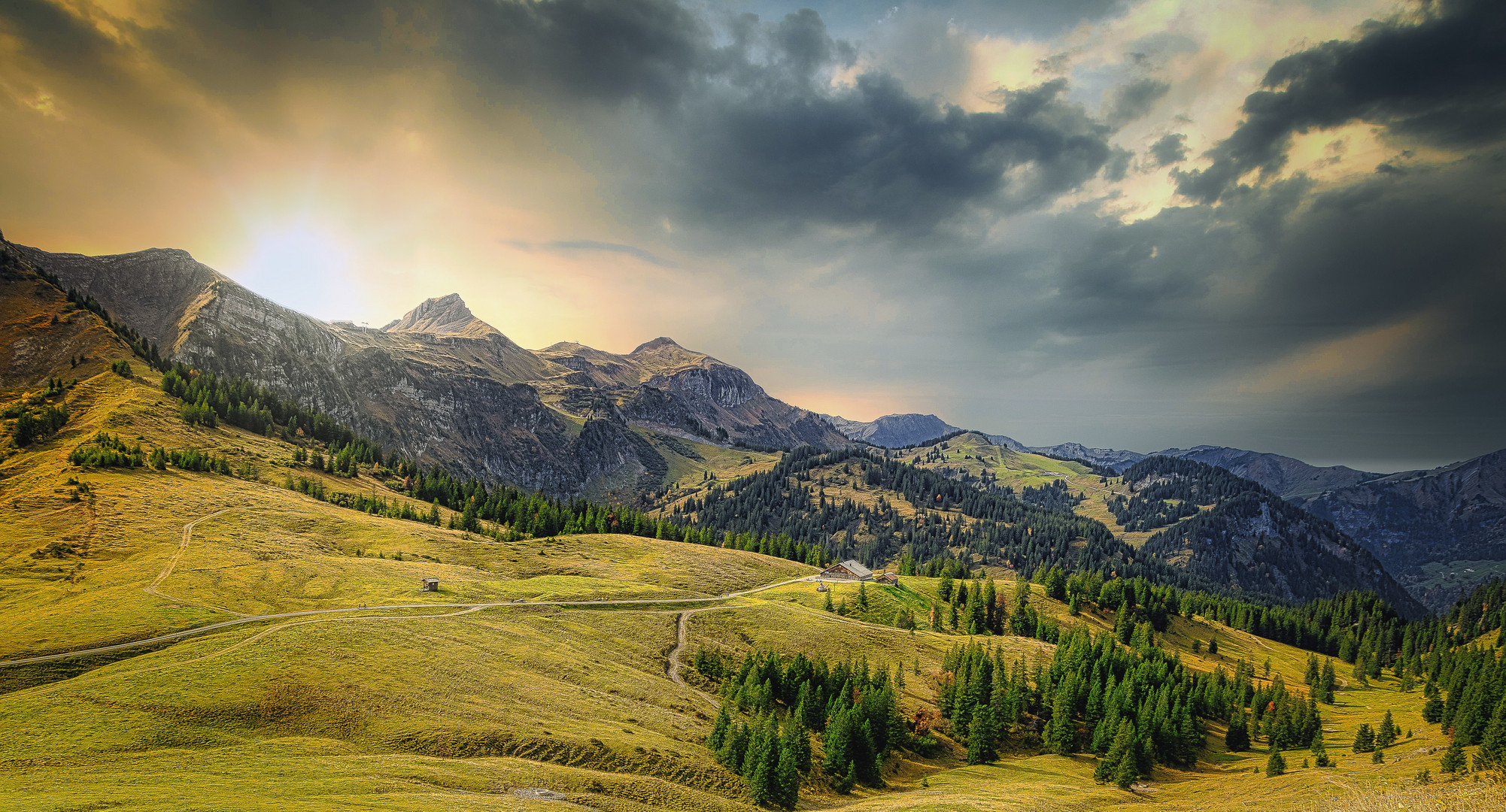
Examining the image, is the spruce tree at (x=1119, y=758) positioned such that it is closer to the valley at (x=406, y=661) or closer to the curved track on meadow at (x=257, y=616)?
the valley at (x=406, y=661)

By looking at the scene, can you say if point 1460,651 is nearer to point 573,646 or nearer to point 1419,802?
point 1419,802

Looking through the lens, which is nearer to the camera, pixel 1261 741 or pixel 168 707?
pixel 168 707

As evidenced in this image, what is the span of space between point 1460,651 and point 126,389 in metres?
384

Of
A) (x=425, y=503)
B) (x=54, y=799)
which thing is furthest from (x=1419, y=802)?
(x=425, y=503)

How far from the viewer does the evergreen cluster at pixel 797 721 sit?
61000mm

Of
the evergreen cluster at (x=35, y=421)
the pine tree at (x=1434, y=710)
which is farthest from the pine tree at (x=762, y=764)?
the evergreen cluster at (x=35, y=421)

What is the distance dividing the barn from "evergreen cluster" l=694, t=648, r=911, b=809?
194ft

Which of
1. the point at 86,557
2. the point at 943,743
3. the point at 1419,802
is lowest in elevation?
the point at 943,743

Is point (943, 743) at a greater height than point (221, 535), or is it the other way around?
point (221, 535)

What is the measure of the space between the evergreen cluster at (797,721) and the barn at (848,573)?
59.1 m

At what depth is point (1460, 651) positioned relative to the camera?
164m

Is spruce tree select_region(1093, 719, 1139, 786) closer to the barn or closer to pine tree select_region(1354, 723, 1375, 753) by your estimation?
pine tree select_region(1354, 723, 1375, 753)

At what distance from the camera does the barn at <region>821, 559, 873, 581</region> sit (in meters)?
162

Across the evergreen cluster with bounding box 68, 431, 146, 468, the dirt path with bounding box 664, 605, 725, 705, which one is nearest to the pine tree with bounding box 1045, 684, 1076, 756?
the dirt path with bounding box 664, 605, 725, 705
